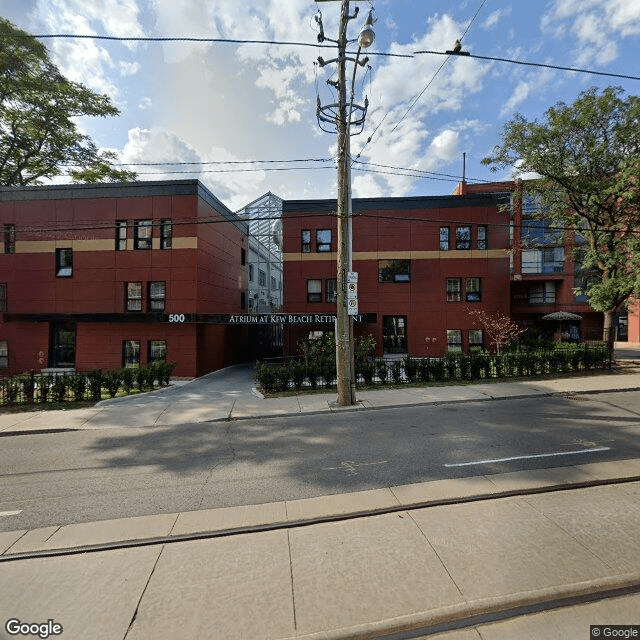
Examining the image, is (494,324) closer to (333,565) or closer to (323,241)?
(323,241)

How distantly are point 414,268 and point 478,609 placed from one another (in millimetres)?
20384

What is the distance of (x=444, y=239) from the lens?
2212 cm

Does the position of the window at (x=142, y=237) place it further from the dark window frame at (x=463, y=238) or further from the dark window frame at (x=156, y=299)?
the dark window frame at (x=463, y=238)

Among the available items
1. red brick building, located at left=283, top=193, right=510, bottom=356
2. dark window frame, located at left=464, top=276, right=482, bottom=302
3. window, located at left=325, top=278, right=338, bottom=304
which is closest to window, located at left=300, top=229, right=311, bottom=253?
red brick building, located at left=283, top=193, right=510, bottom=356

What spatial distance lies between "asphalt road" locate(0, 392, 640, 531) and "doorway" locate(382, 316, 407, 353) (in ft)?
39.1

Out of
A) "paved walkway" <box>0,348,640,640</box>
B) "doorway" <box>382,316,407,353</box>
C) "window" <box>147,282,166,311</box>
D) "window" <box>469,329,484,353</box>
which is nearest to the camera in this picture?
"paved walkway" <box>0,348,640,640</box>

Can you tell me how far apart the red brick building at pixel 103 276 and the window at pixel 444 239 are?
14.2 meters

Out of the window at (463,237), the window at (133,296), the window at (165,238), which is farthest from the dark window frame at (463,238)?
the window at (133,296)

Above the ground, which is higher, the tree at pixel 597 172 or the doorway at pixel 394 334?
the tree at pixel 597 172

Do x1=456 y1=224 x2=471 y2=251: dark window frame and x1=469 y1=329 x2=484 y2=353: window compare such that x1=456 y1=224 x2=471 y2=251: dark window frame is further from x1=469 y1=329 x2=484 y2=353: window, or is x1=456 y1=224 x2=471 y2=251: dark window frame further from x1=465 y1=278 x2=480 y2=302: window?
x1=469 y1=329 x2=484 y2=353: window

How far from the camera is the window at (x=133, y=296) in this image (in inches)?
745

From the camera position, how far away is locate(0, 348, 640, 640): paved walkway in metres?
2.93

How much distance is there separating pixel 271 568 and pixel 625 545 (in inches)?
152

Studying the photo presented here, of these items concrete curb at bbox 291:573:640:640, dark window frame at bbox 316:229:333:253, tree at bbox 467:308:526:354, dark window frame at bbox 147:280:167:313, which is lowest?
concrete curb at bbox 291:573:640:640
